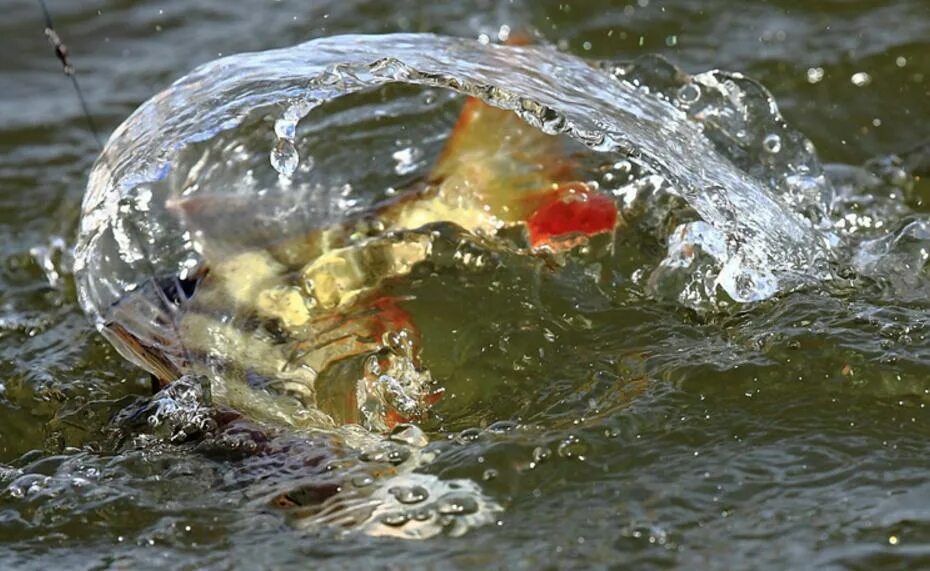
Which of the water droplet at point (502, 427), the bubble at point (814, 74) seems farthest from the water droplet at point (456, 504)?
the bubble at point (814, 74)

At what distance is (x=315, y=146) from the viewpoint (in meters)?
4.24

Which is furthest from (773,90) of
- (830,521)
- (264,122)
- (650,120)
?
(830,521)

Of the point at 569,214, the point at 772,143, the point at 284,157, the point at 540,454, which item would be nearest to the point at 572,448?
the point at 540,454

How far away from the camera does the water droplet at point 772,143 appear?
3.98 m

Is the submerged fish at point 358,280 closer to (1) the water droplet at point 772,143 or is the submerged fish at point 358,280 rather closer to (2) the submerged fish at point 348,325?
(2) the submerged fish at point 348,325

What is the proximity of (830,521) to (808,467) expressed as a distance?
17cm

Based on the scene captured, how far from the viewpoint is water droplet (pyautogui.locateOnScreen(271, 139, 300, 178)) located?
335cm

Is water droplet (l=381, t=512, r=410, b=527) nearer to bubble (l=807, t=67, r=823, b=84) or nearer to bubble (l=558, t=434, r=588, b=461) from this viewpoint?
bubble (l=558, t=434, r=588, b=461)

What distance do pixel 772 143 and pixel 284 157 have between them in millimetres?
1412

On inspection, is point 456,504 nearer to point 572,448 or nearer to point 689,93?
point 572,448

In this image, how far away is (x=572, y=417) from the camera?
2.85m

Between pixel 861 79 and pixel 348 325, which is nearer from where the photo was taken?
pixel 348 325

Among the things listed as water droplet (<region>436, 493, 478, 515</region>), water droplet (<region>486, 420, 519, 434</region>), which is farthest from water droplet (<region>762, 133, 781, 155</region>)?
water droplet (<region>436, 493, 478, 515</region>)

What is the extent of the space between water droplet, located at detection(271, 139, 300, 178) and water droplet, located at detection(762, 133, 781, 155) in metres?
1.37
